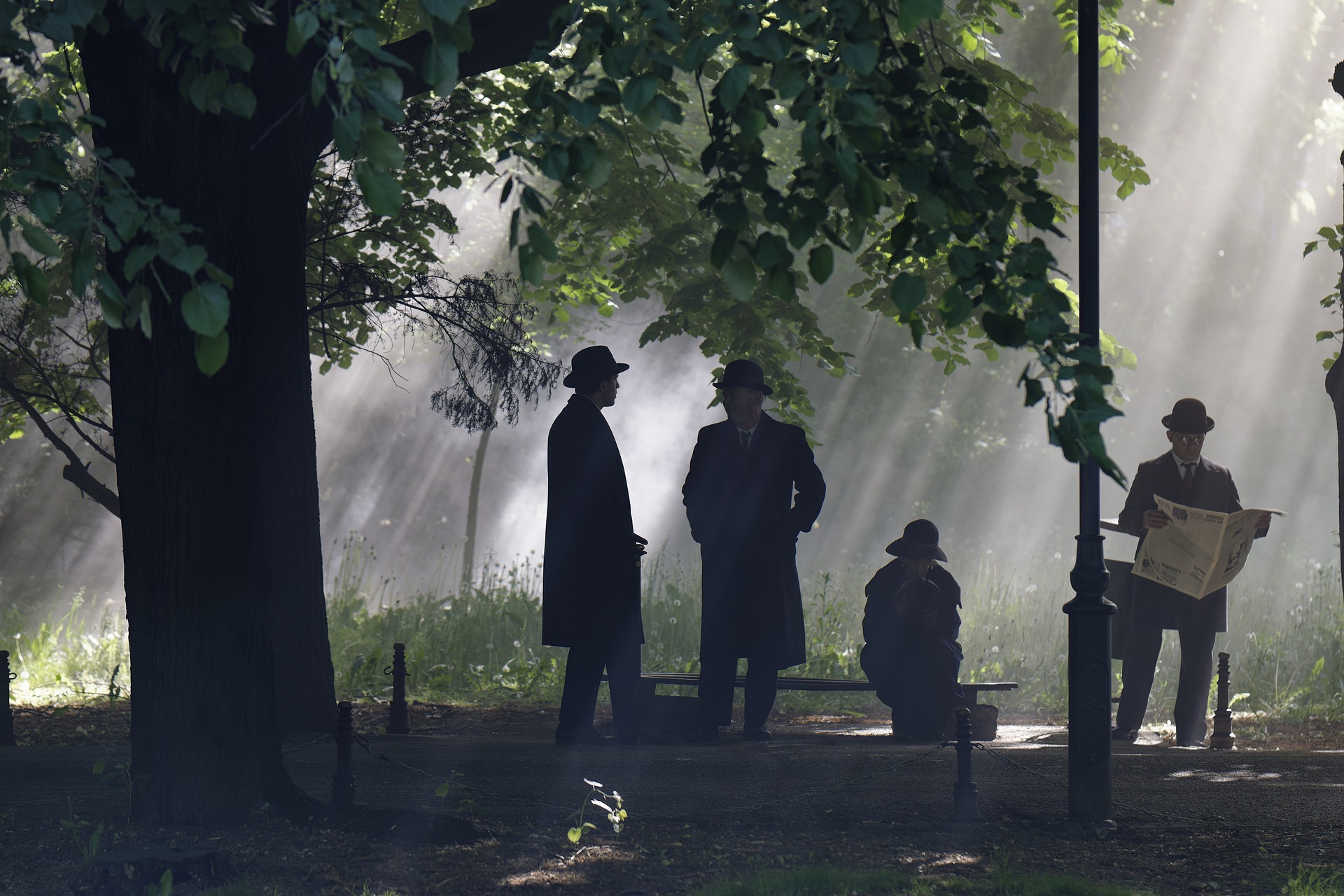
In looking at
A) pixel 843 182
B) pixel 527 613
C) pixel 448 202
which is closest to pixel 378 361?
pixel 448 202

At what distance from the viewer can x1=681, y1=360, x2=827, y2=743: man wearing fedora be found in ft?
25.8

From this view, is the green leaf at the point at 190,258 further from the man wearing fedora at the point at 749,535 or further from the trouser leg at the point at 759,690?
the trouser leg at the point at 759,690

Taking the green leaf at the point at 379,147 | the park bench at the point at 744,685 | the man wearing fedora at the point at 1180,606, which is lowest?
the park bench at the point at 744,685

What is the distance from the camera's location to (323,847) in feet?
16.5

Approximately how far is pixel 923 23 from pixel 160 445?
23.4 ft

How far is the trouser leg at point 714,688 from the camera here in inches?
314

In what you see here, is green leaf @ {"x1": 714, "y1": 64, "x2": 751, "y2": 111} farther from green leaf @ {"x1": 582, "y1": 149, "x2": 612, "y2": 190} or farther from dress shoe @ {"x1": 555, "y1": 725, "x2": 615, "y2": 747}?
dress shoe @ {"x1": 555, "y1": 725, "x2": 615, "y2": 747}

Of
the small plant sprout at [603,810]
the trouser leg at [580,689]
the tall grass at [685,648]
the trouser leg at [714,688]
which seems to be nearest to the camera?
the small plant sprout at [603,810]

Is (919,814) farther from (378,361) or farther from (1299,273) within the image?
(378,361)

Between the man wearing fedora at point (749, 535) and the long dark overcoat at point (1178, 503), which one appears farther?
the long dark overcoat at point (1178, 503)

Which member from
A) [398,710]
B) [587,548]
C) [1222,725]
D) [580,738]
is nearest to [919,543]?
[587,548]

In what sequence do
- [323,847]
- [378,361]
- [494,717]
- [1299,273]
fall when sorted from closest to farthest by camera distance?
1. [323,847]
2. [494,717]
3. [1299,273]
4. [378,361]

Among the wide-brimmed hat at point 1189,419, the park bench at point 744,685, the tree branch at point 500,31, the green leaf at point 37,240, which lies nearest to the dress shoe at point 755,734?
the park bench at point 744,685

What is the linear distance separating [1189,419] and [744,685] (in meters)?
3.21
